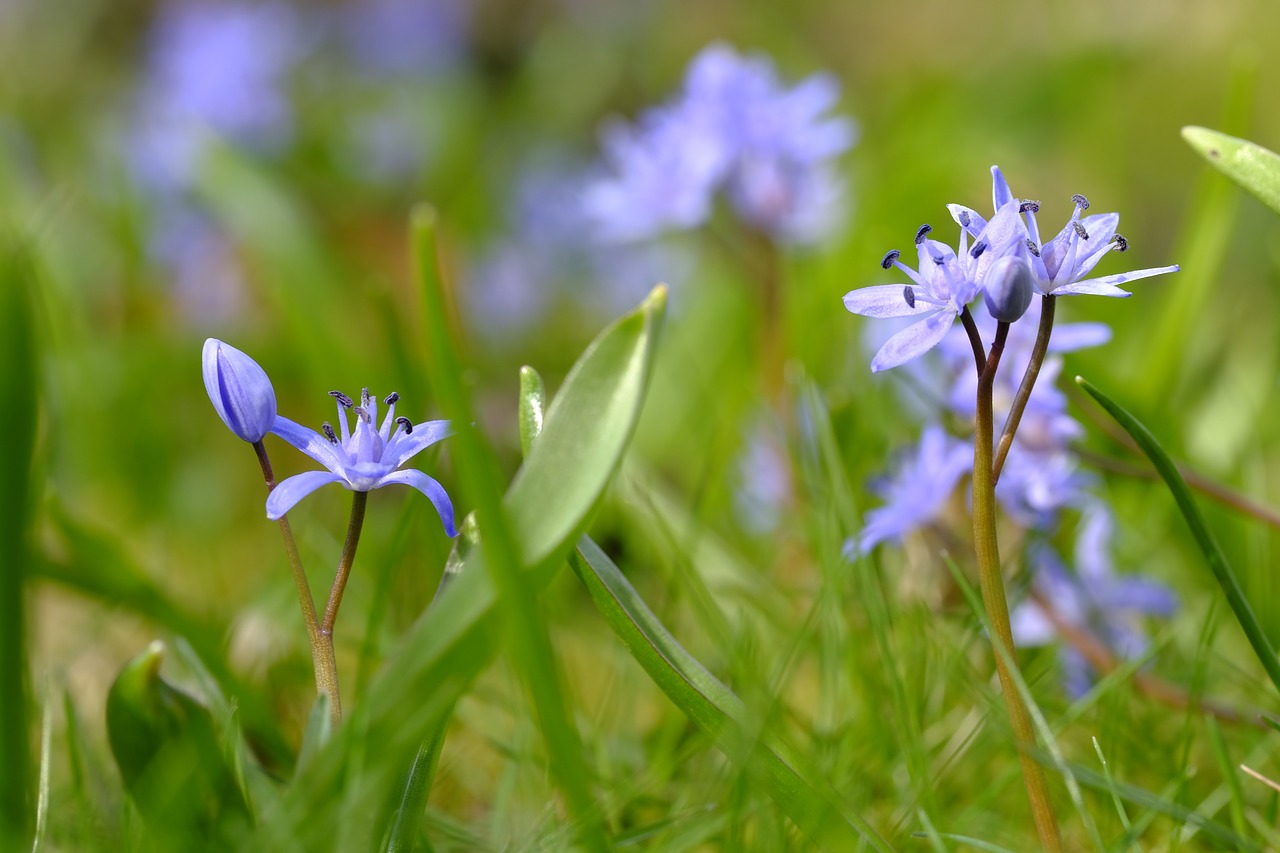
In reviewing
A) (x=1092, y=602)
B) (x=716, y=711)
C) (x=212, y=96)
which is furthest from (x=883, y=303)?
(x=212, y=96)

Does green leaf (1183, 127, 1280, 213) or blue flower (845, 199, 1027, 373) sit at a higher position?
blue flower (845, 199, 1027, 373)

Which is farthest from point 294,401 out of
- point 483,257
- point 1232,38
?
point 1232,38

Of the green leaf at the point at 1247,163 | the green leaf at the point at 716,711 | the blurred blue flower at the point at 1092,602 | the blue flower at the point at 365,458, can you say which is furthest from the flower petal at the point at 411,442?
the blurred blue flower at the point at 1092,602

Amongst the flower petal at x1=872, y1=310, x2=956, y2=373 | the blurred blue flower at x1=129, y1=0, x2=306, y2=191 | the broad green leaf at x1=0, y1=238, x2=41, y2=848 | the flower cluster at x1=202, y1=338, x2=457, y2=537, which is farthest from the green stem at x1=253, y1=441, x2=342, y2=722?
the blurred blue flower at x1=129, y1=0, x2=306, y2=191

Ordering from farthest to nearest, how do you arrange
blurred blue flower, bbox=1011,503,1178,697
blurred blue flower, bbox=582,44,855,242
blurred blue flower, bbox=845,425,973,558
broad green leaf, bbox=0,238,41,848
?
blurred blue flower, bbox=582,44,855,242
blurred blue flower, bbox=1011,503,1178,697
blurred blue flower, bbox=845,425,973,558
broad green leaf, bbox=0,238,41,848

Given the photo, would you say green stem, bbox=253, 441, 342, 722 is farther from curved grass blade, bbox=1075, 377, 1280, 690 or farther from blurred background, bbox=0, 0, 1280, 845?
curved grass blade, bbox=1075, 377, 1280, 690
